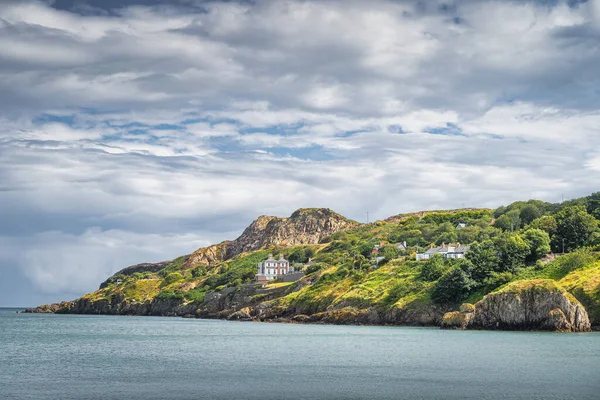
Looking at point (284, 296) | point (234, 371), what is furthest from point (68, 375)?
point (284, 296)

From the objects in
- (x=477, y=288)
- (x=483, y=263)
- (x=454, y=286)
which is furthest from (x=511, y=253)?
(x=454, y=286)

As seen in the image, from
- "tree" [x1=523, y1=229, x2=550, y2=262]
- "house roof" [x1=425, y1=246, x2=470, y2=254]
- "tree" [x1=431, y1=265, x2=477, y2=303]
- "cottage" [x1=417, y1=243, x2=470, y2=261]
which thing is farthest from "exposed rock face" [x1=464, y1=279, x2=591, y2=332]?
"house roof" [x1=425, y1=246, x2=470, y2=254]

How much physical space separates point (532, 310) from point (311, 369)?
2383 inches

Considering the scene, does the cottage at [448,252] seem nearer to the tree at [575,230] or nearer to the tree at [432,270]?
the tree at [432,270]

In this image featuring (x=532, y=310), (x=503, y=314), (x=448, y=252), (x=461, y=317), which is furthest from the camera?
(x=448, y=252)

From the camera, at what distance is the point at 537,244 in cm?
13788

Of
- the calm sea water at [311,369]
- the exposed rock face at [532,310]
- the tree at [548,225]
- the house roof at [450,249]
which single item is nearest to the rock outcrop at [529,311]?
the exposed rock face at [532,310]

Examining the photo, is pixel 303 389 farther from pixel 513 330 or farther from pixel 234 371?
pixel 513 330

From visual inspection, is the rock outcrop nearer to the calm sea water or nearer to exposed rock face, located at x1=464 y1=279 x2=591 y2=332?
exposed rock face, located at x1=464 y1=279 x2=591 y2=332

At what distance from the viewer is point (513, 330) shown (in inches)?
4210

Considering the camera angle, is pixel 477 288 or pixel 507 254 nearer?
pixel 477 288

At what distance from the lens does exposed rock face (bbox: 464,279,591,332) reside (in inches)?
3935

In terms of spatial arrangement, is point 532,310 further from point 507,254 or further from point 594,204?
point 594,204

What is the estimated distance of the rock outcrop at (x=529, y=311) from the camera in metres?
99.9
